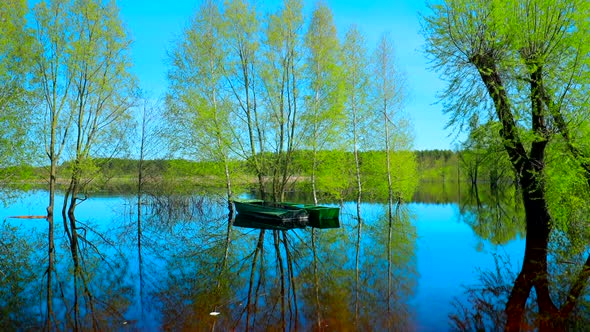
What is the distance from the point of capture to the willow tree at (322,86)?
25.9 metres

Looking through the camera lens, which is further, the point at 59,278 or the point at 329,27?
the point at 329,27

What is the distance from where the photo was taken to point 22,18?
2347 cm

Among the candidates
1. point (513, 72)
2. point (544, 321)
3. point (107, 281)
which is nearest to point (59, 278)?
point (107, 281)

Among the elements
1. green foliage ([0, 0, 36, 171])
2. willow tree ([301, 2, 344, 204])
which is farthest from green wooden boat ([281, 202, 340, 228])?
green foliage ([0, 0, 36, 171])

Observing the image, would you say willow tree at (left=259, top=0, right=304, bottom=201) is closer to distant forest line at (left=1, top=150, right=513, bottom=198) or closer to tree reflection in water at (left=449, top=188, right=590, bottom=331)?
distant forest line at (left=1, top=150, right=513, bottom=198)

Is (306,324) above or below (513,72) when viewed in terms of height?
below

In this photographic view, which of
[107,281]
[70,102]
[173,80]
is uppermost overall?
[173,80]

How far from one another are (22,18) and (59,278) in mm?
20047

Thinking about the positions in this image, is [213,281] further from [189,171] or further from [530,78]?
[189,171]

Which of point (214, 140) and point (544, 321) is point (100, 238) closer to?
point (214, 140)

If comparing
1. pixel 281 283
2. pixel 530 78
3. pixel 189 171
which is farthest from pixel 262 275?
pixel 189 171

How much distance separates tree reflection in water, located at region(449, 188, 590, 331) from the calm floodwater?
0.29 meters

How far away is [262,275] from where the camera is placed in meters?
10.5

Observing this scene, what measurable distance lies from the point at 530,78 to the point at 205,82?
1936 cm
